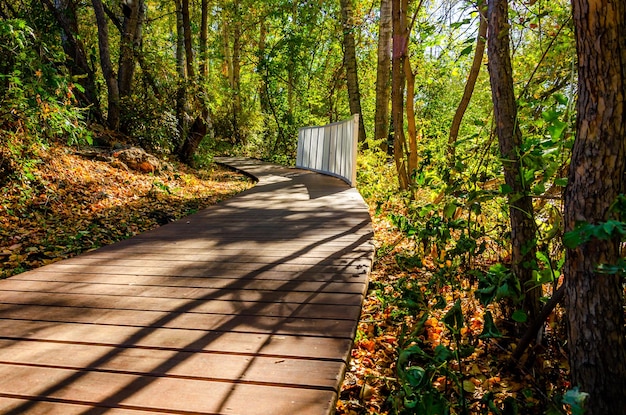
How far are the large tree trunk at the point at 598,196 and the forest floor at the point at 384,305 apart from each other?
0.23m

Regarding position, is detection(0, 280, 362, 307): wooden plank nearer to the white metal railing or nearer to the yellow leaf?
the yellow leaf

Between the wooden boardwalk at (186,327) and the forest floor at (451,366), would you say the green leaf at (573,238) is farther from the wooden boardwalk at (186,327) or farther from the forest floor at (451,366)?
the wooden boardwalk at (186,327)

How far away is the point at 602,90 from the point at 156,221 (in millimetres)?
5725

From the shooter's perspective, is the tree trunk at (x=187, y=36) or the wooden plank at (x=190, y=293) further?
the tree trunk at (x=187, y=36)

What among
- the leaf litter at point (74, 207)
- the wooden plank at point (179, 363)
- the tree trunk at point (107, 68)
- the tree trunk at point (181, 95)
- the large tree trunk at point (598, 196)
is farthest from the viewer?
the tree trunk at point (181, 95)

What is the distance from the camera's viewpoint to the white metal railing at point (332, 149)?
9.41 metres

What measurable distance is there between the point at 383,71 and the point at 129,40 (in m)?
6.12

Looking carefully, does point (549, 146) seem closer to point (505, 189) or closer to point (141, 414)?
point (505, 189)

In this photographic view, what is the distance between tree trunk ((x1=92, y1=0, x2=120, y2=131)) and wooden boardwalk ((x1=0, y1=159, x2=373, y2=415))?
615 cm


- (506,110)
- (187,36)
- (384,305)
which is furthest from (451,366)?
(187,36)

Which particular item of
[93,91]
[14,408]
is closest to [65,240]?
[14,408]

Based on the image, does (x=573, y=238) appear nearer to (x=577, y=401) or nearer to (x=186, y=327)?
(x=577, y=401)

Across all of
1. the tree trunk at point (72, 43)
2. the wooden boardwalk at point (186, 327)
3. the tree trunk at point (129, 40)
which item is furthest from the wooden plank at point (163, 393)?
the tree trunk at point (129, 40)

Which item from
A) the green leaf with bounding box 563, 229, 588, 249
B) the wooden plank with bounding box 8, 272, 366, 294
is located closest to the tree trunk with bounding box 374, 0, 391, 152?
the wooden plank with bounding box 8, 272, 366, 294
